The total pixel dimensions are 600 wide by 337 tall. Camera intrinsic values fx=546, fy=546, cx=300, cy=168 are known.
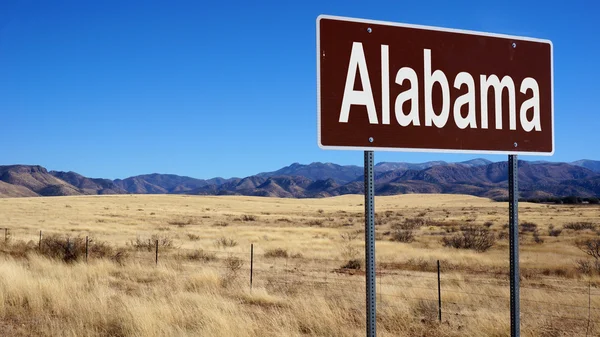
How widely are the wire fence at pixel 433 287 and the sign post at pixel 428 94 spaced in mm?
6983

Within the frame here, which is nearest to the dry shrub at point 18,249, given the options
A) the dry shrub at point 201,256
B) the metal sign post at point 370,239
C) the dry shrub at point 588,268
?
the dry shrub at point 201,256

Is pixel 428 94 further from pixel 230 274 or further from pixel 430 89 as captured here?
pixel 230 274

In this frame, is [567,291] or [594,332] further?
[567,291]

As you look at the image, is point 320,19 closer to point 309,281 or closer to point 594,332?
point 594,332

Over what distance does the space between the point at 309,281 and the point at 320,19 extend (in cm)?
1396

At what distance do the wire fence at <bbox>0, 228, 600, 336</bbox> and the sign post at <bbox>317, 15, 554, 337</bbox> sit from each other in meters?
6.98

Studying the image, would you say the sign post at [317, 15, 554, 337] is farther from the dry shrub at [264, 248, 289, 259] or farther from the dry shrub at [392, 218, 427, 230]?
the dry shrub at [392, 218, 427, 230]

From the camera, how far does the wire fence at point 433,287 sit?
11883 mm

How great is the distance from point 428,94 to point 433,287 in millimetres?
12651

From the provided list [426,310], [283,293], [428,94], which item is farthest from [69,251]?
[428,94]

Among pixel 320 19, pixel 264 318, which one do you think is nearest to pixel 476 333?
pixel 264 318

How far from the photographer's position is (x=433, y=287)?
1554cm

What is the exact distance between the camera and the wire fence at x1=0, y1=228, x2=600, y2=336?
11.9 meters

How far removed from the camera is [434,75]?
3.89 metres
